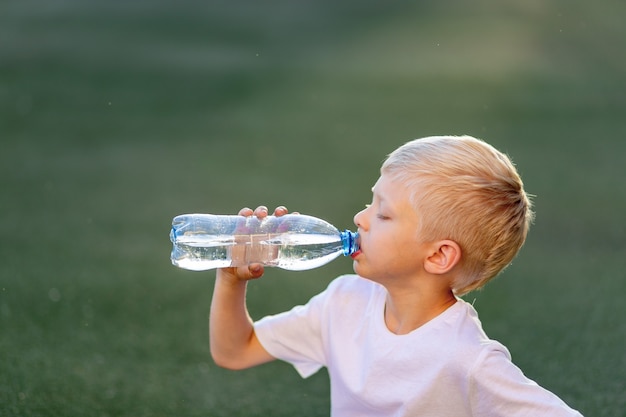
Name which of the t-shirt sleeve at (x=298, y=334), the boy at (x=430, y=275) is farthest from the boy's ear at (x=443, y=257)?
the t-shirt sleeve at (x=298, y=334)

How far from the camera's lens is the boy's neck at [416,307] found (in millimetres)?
2334

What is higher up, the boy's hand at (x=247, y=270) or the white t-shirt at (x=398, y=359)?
the boy's hand at (x=247, y=270)

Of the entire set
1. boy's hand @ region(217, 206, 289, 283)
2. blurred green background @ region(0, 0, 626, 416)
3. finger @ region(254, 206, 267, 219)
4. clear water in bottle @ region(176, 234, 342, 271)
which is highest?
finger @ region(254, 206, 267, 219)

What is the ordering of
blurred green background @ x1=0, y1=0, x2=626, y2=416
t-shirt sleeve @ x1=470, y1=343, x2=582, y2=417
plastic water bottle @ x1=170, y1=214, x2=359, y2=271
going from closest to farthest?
1. t-shirt sleeve @ x1=470, y1=343, x2=582, y2=417
2. plastic water bottle @ x1=170, y1=214, x2=359, y2=271
3. blurred green background @ x1=0, y1=0, x2=626, y2=416

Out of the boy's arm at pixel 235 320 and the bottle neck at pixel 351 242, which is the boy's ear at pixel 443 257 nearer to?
the bottle neck at pixel 351 242

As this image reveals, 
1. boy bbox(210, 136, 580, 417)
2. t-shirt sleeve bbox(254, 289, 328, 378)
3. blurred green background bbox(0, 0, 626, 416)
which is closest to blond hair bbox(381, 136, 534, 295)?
boy bbox(210, 136, 580, 417)

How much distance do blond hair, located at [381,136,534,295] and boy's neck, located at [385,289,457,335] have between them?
0.11 m

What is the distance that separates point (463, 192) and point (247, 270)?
0.56m

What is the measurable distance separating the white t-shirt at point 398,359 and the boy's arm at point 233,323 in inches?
1.8

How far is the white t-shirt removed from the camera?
213cm

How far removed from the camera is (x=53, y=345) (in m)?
3.87

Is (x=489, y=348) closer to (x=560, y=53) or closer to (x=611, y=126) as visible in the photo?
(x=611, y=126)

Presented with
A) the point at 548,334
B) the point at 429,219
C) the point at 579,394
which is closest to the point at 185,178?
the point at 548,334

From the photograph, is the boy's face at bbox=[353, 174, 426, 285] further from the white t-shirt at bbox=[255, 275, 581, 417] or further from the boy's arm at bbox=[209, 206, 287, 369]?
the boy's arm at bbox=[209, 206, 287, 369]
